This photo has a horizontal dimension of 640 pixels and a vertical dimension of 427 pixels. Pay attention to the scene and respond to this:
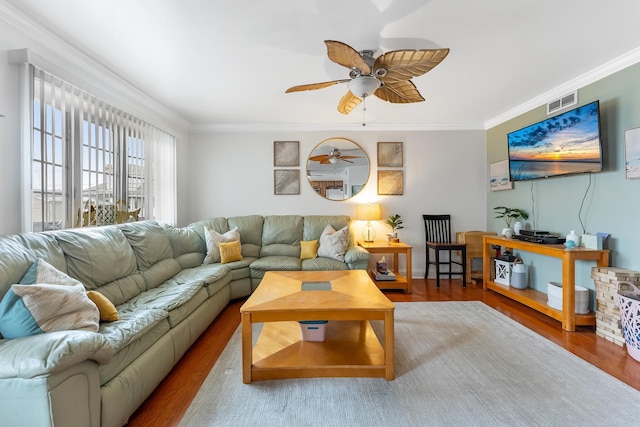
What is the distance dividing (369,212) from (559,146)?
2.32 metres

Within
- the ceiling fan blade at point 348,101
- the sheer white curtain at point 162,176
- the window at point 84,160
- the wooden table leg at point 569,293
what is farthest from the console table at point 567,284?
the sheer white curtain at point 162,176

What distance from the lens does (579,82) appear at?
2.76 meters

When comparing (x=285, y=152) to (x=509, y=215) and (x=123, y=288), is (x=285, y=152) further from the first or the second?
(x=509, y=215)

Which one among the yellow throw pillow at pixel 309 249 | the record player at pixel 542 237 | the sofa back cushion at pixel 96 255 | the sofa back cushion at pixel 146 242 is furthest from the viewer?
the yellow throw pillow at pixel 309 249

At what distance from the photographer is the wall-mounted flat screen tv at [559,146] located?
2.51 metres

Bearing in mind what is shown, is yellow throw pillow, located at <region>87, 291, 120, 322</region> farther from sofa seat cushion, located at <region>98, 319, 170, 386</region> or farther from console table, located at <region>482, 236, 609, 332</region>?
console table, located at <region>482, 236, 609, 332</region>

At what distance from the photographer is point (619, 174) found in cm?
243

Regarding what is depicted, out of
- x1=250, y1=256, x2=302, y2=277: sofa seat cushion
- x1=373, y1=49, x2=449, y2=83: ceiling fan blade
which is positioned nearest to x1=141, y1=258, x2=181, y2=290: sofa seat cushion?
x1=250, y1=256, x2=302, y2=277: sofa seat cushion

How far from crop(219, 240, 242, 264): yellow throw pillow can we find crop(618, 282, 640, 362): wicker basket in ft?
12.5

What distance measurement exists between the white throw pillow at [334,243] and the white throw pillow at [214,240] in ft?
3.99

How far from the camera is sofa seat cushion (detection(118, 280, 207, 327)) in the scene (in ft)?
6.45

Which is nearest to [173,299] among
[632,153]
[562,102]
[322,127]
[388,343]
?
[388,343]

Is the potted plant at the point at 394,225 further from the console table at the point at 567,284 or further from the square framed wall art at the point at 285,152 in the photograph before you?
the square framed wall art at the point at 285,152

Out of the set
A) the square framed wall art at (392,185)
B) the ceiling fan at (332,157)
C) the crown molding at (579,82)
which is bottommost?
the square framed wall art at (392,185)
